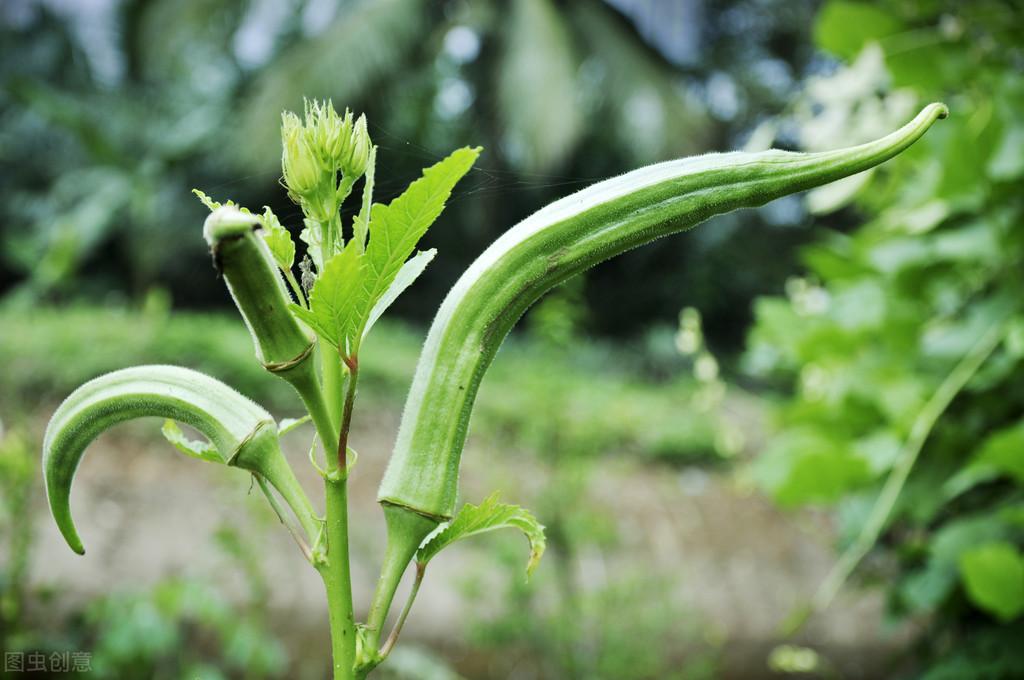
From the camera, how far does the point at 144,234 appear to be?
24.2 ft

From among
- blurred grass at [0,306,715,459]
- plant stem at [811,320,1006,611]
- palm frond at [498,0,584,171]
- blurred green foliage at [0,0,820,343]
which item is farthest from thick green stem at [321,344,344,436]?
palm frond at [498,0,584,171]

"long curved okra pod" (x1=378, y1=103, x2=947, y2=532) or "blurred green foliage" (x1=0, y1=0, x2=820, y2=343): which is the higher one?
"blurred green foliage" (x1=0, y1=0, x2=820, y2=343)

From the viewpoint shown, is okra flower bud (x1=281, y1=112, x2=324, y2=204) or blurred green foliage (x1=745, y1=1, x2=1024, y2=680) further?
blurred green foliage (x1=745, y1=1, x2=1024, y2=680)

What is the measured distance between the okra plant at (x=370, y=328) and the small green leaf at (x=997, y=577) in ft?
2.17

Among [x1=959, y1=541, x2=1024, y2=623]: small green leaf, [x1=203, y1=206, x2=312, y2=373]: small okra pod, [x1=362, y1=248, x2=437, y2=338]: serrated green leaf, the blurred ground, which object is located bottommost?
[x1=203, y1=206, x2=312, y2=373]: small okra pod

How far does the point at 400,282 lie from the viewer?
302mm

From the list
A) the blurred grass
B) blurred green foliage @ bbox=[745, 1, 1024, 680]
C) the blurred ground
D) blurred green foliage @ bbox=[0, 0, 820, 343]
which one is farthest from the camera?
blurred green foliage @ bbox=[0, 0, 820, 343]

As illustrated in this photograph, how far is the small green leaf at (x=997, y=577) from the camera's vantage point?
2.64 ft

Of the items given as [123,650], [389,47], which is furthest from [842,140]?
[389,47]

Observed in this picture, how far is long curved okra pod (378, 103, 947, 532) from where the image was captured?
0.29 metres

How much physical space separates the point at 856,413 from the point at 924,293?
18 cm

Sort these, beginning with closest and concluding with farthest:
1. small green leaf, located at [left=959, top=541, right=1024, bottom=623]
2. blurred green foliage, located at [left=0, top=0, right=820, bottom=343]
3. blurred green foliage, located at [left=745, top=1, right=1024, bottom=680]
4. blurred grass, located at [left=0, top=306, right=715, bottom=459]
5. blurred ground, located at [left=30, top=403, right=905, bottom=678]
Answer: small green leaf, located at [left=959, top=541, right=1024, bottom=623], blurred green foliage, located at [left=745, top=1, right=1024, bottom=680], blurred ground, located at [left=30, top=403, right=905, bottom=678], blurred grass, located at [left=0, top=306, right=715, bottom=459], blurred green foliage, located at [left=0, top=0, right=820, bottom=343]

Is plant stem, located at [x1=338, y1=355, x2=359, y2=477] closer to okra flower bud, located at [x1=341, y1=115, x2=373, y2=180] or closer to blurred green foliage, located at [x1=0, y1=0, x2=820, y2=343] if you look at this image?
okra flower bud, located at [x1=341, y1=115, x2=373, y2=180]

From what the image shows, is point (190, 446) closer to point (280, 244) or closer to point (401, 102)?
point (280, 244)
